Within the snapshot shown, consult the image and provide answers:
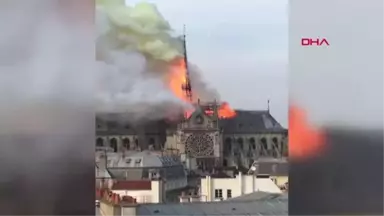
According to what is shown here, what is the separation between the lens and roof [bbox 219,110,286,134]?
2123 mm

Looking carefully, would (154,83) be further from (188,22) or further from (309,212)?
(309,212)

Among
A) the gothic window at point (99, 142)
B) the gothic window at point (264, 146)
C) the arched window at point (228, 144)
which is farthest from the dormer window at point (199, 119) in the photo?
the gothic window at point (99, 142)

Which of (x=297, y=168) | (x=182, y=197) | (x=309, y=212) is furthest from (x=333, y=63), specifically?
(x=182, y=197)

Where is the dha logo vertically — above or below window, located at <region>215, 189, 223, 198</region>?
above

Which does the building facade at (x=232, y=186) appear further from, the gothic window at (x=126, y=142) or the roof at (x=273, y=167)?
the gothic window at (x=126, y=142)

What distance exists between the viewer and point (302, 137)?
2.11m

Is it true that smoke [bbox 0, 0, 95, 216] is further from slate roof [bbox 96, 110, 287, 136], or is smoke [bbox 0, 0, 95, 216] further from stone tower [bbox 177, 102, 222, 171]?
stone tower [bbox 177, 102, 222, 171]

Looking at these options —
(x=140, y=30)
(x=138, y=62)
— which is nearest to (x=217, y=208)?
(x=138, y=62)

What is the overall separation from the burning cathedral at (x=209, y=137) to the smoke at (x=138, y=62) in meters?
0.04

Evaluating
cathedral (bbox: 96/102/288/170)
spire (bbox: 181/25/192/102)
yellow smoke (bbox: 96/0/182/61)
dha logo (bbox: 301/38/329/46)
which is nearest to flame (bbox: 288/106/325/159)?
cathedral (bbox: 96/102/288/170)

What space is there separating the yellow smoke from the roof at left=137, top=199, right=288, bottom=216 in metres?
0.58

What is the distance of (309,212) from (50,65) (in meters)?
1.15

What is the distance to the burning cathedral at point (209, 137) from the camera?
212cm

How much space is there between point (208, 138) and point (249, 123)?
0.58ft
